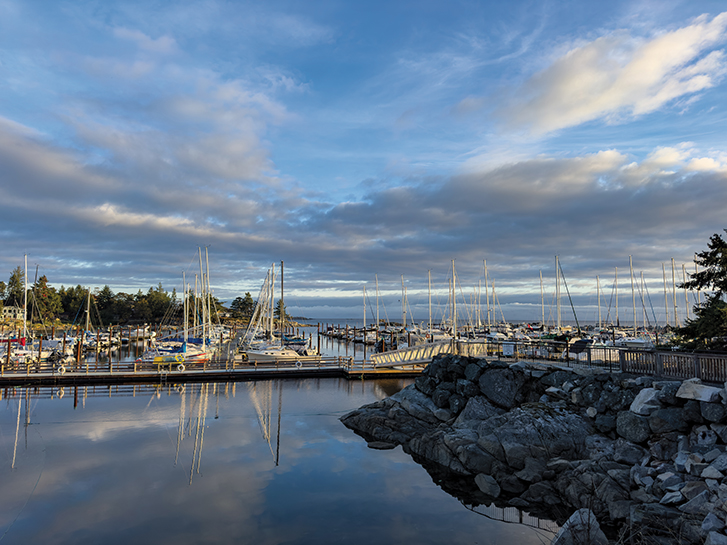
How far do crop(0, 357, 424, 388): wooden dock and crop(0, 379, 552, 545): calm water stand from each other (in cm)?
1018

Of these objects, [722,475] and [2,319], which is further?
[2,319]

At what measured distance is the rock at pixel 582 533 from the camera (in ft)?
37.3

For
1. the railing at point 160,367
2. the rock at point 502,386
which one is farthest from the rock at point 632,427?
the railing at point 160,367

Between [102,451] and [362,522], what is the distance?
46.2 ft

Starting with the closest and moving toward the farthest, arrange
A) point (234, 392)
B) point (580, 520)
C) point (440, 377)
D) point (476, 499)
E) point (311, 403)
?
point (580, 520) → point (476, 499) → point (440, 377) → point (311, 403) → point (234, 392)

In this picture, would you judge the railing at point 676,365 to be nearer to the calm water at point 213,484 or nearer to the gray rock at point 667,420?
the gray rock at point 667,420

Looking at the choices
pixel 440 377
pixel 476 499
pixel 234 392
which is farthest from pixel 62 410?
pixel 476 499

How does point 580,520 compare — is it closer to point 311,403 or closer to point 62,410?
point 311,403

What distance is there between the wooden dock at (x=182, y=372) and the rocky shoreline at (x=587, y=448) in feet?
68.2

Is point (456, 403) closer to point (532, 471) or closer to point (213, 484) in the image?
point (532, 471)

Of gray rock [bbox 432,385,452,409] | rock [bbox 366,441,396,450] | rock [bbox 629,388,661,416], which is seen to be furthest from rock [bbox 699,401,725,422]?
rock [bbox 366,441,396,450]

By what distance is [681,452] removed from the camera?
48.4 feet

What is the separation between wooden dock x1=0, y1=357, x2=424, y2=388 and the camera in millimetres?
40281

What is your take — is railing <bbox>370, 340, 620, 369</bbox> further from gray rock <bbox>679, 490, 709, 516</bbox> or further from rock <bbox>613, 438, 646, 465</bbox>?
gray rock <bbox>679, 490, 709, 516</bbox>
